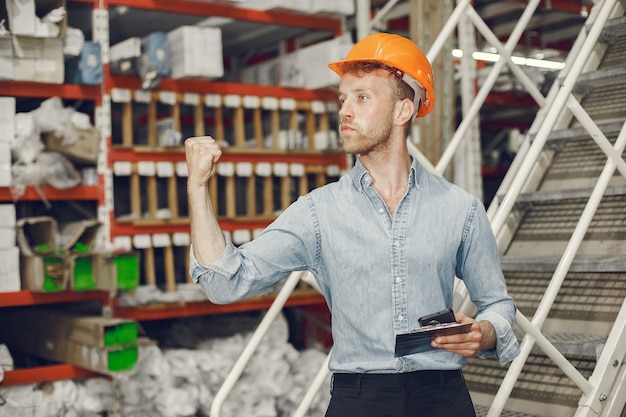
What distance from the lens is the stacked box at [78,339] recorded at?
480cm

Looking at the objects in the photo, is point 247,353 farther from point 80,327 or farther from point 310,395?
point 80,327

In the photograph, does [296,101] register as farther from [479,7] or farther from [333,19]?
[479,7]

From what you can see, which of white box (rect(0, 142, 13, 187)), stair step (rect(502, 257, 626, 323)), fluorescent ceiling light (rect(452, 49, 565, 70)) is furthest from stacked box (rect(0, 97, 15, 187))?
fluorescent ceiling light (rect(452, 49, 565, 70))

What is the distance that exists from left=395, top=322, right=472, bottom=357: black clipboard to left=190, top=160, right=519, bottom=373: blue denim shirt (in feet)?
0.44

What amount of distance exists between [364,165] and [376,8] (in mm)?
5410

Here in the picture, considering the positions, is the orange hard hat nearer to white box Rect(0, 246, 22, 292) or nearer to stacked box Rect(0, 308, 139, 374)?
stacked box Rect(0, 308, 139, 374)

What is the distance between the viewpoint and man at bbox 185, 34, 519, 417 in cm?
233

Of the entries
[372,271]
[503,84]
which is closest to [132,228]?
[372,271]

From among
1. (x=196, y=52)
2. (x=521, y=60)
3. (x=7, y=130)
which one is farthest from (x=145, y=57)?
(x=521, y=60)

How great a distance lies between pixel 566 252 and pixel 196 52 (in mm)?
2632

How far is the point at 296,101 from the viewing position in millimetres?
5887

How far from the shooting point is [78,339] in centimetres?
503

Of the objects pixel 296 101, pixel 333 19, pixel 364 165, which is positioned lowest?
pixel 364 165

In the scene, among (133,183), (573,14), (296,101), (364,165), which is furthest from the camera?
(573,14)
